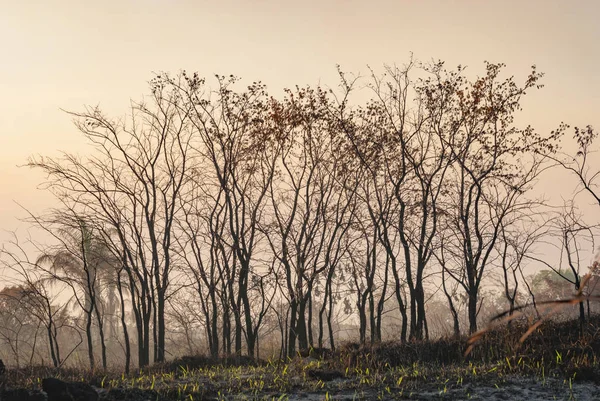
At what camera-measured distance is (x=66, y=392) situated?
7.63 metres

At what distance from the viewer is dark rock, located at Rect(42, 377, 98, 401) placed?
25.0 ft

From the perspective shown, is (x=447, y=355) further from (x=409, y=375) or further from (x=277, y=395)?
(x=277, y=395)

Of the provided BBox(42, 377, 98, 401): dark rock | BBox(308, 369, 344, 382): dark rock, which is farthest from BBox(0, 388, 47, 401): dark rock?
BBox(308, 369, 344, 382): dark rock

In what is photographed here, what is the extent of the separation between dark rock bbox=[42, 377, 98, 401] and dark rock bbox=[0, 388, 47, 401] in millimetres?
379

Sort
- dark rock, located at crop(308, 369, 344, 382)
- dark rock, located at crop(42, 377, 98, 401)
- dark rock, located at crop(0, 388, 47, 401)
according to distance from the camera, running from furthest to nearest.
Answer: dark rock, located at crop(308, 369, 344, 382)
dark rock, located at crop(0, 388, 47, 401)
dark rock, located at crop(42, 377, 98, 401)

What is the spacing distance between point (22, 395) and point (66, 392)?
876 millimetres

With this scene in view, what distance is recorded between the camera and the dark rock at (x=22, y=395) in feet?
26.3

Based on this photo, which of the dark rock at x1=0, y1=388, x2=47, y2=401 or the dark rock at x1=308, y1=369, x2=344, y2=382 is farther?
the dark rock at x1=308, y1=369, x2=344, y2=382

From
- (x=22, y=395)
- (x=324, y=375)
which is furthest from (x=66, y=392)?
(x=324, y=375)

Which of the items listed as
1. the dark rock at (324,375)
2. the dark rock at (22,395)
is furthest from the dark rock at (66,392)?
the dark rock at (324,375)

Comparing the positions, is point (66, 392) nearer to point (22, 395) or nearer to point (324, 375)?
point (22, 395)

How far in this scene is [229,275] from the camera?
72.3ft

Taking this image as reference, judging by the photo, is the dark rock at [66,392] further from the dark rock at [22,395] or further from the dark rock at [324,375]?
the dark rock at [324,375]

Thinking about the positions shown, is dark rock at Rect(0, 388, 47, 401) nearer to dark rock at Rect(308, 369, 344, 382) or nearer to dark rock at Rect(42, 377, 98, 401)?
dark rock at Rect(42, 377, 98, 401)
